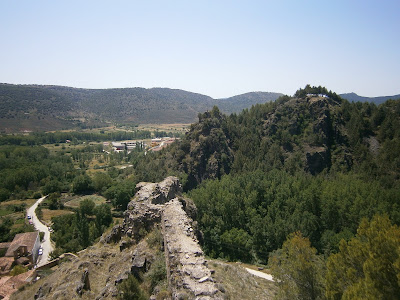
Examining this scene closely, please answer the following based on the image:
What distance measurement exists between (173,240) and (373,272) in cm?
1124

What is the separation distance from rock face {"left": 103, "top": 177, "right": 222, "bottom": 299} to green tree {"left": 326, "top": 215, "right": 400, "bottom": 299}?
772cm

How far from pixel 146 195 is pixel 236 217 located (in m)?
26.3

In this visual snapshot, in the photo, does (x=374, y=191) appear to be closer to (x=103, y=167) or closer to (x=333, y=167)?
(x=333, y=167)

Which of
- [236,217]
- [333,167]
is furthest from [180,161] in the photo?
[333,167]

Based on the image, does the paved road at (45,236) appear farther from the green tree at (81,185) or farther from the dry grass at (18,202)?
the green tree at (81,185)

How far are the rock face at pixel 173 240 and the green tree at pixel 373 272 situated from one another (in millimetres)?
7717

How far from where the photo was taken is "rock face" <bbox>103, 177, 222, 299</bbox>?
508 inches

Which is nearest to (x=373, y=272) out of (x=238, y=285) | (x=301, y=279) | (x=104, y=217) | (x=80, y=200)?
(x=301, y=279)

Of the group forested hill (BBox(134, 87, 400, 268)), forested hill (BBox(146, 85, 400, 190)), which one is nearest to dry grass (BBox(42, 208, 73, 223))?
forested hill (BBox(134, 87, 400, 268))

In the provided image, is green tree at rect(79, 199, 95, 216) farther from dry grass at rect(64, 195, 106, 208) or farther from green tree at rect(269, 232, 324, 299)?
green tree at rect(269, 232, 324, 299)

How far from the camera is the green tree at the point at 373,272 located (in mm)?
13641

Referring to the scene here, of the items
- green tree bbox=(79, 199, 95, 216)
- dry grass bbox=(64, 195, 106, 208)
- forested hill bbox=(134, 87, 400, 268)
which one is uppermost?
forested hill bbox=(134, 87, 400, 268)

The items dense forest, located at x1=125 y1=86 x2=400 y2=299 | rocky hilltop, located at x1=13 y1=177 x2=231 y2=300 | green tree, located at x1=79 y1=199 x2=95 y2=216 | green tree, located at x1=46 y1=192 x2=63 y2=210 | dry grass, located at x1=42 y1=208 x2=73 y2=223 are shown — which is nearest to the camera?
rocky hilltop, located at x1=13 y1=177 x2=231 y2=300

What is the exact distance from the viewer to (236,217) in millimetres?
48938
